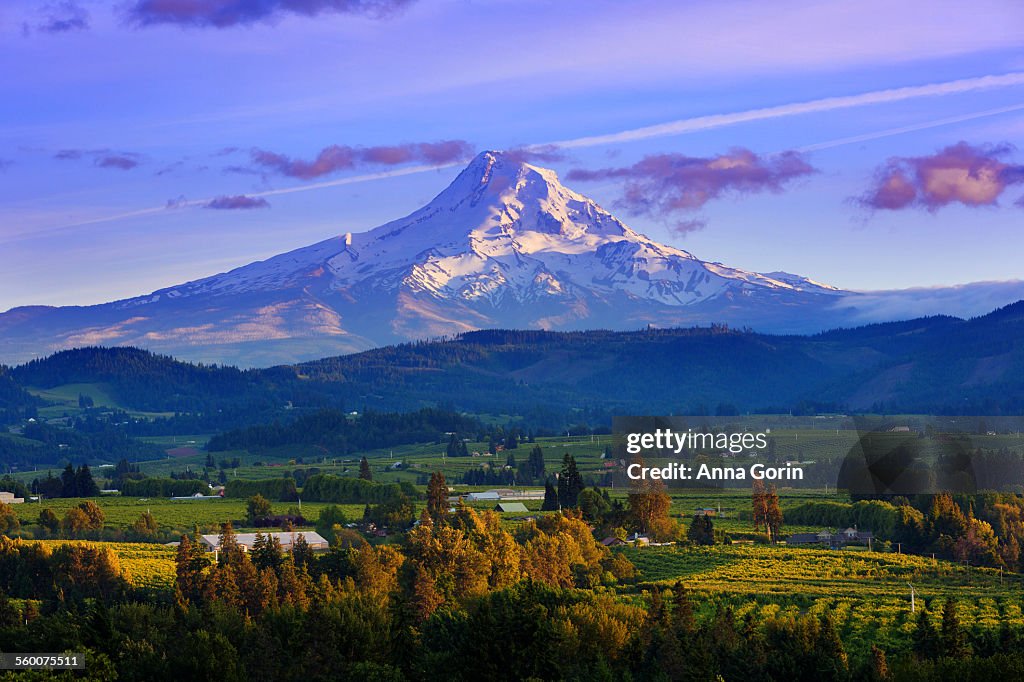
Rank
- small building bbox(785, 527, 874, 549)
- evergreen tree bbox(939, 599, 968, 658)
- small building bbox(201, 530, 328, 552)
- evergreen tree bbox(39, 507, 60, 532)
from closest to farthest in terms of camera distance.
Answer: evergreen tree bbox(939, 599, 968, 658) → small building bbox(201, 530, 328, 552) → small building bbox(785, 527, 874, 549) → evergreen tree bbox(39, 507, 60, 532)

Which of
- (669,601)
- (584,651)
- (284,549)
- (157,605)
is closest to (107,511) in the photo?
(284,549)

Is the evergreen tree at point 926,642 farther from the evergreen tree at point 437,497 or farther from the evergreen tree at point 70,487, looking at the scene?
the evergreen tree at point 70,487

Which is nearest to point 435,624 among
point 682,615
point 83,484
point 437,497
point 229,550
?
point 682,615

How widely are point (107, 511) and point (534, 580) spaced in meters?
65.8

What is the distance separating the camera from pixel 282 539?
127562 millimetres

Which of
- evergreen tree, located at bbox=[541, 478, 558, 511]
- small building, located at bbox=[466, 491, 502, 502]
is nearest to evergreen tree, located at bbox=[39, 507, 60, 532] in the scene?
small building, located at bbox=[466, 491, 502, 502]

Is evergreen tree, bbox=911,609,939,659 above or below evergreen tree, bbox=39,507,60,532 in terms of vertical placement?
below

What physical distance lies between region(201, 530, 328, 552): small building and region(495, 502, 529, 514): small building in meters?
19.9

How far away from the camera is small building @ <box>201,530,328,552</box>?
12275cm

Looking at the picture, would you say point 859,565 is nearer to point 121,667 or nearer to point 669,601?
point 669,601

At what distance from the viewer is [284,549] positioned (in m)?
120

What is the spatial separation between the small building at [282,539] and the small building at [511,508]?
65.4 ft

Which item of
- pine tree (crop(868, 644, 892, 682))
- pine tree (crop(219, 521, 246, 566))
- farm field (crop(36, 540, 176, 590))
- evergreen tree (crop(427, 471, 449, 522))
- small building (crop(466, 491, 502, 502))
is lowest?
pine tree (crop(868, 644, 892, 682))

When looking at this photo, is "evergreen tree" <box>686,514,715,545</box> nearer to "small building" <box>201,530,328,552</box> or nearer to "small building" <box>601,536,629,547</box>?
"small building" <box>601,536,629,547</box>
